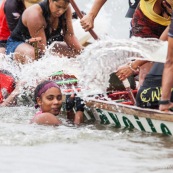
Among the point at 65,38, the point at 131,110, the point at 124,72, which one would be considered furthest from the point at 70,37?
the point at 131,110

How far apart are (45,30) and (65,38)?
444 mm

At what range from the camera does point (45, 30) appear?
396 inches

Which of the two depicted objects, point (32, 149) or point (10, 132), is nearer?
point (32, 149)

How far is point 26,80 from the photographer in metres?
9.90

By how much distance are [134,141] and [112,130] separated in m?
0.68

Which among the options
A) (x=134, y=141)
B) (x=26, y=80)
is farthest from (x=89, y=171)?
(x=26, y=80)

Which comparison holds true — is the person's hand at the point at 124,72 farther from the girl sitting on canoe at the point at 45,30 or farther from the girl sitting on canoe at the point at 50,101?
the girl sitting on canoe at the point at 45,30

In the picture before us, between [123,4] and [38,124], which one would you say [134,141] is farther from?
[123,4]

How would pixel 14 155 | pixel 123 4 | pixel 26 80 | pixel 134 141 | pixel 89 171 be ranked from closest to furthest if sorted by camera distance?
pixel 89 171 < pixel 14 155 < pixel 134 141 < pixel 26 80 < pixel 123 4

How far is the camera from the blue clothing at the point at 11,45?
401 inches

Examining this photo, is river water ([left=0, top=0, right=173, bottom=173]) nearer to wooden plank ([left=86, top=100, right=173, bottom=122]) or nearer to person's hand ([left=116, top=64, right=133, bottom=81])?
wooden plank ([left=86, top=100, right=173, bottom=122])

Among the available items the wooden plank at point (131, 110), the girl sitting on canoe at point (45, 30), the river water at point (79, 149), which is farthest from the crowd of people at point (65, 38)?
the river water at point (79, 149)

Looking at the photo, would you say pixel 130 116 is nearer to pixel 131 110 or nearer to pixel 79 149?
pixel 131 110

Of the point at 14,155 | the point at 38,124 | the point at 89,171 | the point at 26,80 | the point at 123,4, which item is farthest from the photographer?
the point at 123,4
